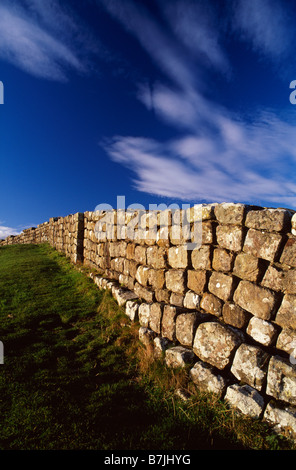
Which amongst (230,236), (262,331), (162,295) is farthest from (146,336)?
(230,236)

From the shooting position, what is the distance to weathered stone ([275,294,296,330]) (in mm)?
3105

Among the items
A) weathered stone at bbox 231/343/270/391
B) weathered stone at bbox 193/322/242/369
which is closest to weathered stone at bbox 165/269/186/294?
weathered stone at bbox 193/322/242/369

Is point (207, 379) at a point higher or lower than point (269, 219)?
lower

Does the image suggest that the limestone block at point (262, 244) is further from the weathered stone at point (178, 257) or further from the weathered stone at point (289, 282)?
the weathered stone at point (178, 257)

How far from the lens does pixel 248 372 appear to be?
3.31 metres

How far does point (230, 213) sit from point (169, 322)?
222 centimetres

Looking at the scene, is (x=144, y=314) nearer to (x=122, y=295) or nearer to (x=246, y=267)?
(x=122, y=295)

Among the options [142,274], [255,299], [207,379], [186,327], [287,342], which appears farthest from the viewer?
[142,274]

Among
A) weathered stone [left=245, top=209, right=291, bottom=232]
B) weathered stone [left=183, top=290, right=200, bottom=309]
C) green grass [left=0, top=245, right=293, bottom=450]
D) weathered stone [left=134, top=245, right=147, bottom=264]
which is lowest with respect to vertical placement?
green grass [left=0, top=245, right=293, bottom=450]

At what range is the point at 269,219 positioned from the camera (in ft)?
11.3

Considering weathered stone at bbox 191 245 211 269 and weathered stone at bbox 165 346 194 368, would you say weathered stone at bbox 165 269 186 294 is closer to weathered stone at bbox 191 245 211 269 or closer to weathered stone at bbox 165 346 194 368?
weathered stone at bbox 191 245 211 269

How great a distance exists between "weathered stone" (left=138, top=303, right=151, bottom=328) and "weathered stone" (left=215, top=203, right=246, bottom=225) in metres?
2.42

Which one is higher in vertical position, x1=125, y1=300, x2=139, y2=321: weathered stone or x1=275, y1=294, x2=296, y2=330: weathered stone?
x1=275, y1=294, x2=296, y2=330: weathered stone
